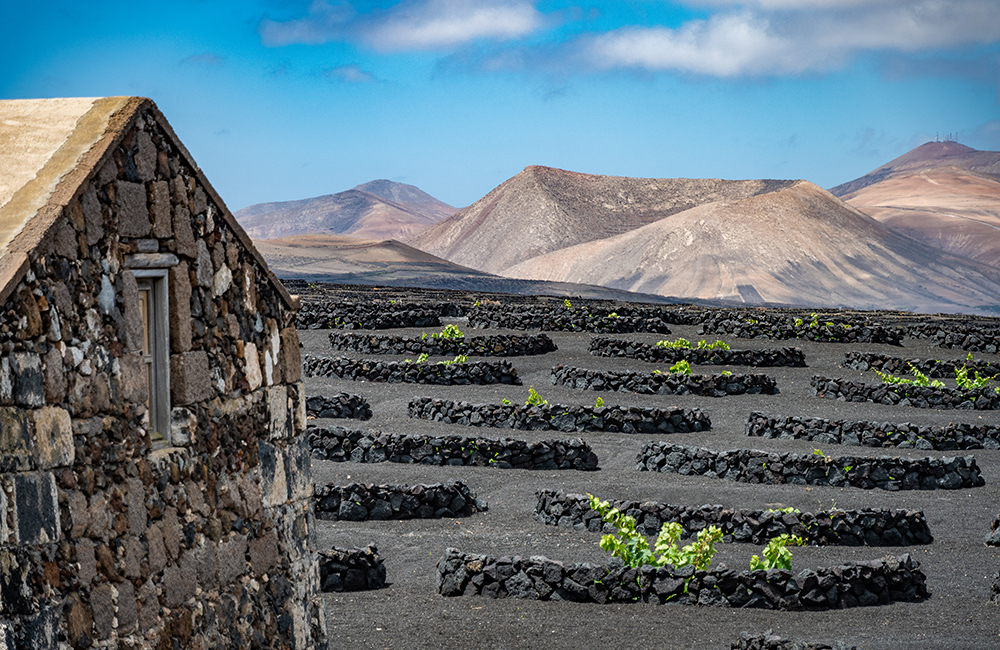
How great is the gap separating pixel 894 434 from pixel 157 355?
16460 mm

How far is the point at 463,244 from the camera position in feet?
568

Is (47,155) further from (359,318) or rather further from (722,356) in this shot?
(359,318)

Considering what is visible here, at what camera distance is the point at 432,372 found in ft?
86.8

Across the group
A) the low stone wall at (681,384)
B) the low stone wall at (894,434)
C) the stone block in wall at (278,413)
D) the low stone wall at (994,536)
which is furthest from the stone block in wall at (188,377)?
the low stone wall at (681,384)

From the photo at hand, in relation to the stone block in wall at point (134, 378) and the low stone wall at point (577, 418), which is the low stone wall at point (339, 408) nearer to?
the low stone wall at point (577, 418)

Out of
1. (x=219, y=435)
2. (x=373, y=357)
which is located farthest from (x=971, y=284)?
(x=219, y=435)

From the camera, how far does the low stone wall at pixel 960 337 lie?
3166 centimetres

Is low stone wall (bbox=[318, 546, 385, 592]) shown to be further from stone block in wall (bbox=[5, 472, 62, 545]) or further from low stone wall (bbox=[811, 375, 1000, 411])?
low stone wall (bbox=[811, 375, 1000, 411])

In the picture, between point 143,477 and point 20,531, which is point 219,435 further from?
point 20,531

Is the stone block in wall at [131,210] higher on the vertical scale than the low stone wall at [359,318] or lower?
higher

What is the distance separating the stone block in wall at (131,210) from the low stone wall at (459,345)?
22.6 m

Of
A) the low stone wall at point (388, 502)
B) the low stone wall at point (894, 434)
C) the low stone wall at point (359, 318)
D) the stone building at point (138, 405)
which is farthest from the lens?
the low stone wall at point (359, 318)

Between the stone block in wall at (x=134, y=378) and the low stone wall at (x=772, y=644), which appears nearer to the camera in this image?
the stone block in wall at (x=134, y=378)

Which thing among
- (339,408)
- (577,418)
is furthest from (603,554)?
(339,408)
